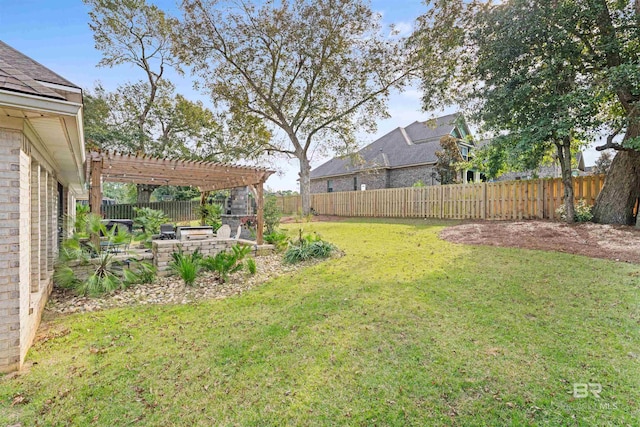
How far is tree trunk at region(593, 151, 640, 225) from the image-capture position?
8.79 m

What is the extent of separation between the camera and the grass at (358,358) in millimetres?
2309

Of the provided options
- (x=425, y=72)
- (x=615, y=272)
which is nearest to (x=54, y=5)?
(x=615, y=272)

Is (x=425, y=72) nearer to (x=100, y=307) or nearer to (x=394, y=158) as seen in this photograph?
(x=394, y=158)

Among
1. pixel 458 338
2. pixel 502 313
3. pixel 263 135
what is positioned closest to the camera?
pixel 458 338

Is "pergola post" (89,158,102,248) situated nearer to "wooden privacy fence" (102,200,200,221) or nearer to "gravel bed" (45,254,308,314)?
"gravel bed" (45,254,308,314)

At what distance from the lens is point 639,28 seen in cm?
766

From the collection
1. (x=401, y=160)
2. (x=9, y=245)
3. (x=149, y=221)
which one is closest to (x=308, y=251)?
(x=9, y=245)

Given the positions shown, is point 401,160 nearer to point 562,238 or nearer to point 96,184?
point 562,238

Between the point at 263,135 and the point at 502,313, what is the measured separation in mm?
16978

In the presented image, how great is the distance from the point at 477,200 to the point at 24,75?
14.2 m

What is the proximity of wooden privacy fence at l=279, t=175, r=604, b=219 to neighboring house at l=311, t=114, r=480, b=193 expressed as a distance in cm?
370

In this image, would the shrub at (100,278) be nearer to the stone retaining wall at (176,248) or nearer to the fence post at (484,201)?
the stone retaining wall at (176,248)

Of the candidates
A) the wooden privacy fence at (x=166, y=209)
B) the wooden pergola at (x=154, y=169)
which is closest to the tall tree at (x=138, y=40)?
the wooden privacy fence at (x=166, y=209)

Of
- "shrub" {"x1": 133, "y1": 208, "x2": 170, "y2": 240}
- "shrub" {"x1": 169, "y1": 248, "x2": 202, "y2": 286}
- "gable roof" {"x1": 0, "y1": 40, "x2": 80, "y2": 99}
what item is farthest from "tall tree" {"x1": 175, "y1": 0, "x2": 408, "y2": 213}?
"gable roof" {"x1": 0, "y1": 40, "x2": 80, "y2": 99}
